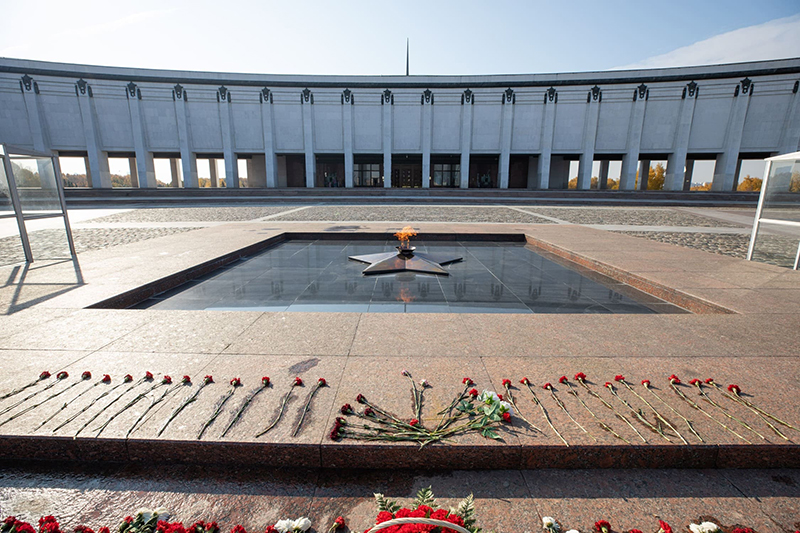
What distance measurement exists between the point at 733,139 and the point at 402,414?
4410 cm

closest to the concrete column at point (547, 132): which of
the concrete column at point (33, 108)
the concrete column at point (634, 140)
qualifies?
the concrete column at point (634, 140)

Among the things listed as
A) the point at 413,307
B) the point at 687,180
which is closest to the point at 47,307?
the point at 413,307

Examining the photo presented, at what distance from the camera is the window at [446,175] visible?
136ft

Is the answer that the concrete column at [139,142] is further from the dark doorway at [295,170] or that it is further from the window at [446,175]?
the window at [446,175]

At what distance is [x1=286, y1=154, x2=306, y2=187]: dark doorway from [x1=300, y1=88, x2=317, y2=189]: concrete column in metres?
5.53

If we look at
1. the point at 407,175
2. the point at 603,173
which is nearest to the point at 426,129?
the point at 407,175

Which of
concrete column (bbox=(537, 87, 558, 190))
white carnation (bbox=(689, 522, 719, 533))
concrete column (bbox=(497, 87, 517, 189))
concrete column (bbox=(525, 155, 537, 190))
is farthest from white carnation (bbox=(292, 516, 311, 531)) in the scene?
concrete column (bbox=(525, 155, 537, 190))

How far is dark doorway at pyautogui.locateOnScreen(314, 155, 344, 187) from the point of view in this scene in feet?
138

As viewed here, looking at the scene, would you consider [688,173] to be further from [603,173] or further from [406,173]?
[406,173]

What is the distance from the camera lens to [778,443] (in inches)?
83.0

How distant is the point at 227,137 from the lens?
3588cm

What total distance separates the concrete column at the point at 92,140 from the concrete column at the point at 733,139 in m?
57.2

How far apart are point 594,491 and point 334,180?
42813 millimetres

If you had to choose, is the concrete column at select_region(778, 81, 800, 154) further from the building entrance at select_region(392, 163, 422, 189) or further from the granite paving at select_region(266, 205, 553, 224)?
the building entrance at select_region(392, 163, 422, 189)
